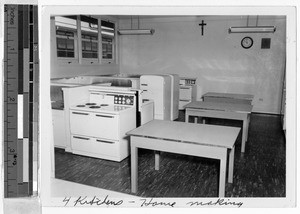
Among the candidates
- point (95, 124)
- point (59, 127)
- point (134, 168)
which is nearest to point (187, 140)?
point (134, 168)

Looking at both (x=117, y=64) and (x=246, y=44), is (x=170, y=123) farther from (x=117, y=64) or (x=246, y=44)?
(x=117, y=64)

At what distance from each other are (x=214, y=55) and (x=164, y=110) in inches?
109

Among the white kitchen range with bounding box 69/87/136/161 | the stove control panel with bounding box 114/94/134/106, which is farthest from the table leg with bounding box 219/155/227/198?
the stove control panel with bounding box 114/94/134/106

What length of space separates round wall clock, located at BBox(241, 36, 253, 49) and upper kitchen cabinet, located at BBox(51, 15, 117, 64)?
367 cm

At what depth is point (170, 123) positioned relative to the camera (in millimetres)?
2906

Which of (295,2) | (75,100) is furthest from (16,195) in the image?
(75,100)

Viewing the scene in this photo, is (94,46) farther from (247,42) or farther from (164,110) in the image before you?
(247,42)

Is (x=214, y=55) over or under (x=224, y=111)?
over

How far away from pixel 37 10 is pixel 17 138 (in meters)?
0.56

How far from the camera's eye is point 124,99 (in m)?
3.77

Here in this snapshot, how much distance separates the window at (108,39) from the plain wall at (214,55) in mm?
364

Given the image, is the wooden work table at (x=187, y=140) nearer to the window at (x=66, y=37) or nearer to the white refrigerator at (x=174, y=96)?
the white refrigerator at (x=174, y=96)

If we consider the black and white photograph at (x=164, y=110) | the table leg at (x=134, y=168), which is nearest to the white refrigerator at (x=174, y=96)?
the black and white photograph at (x=164, y=110)

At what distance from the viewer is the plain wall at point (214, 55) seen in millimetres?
7098
